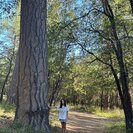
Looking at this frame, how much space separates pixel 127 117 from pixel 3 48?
1363 inches

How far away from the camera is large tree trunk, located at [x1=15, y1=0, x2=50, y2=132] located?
12.1 m

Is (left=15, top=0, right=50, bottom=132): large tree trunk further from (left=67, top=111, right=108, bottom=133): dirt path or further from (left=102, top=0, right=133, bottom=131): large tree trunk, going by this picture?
(left=67, top=111, right=108, bottom=133): dirt path

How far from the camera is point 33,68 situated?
12211 millimetres

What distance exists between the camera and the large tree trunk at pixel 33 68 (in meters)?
12.1

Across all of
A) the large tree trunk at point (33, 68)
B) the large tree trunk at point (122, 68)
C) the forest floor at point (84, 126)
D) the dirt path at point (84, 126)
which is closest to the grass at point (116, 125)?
the forest floor at point (84, 126)

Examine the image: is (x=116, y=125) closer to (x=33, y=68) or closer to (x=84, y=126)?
(x=84, y=126)

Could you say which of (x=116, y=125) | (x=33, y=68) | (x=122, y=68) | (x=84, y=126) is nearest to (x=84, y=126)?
(x=84, y=126)

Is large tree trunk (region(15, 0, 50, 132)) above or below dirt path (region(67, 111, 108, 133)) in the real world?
above

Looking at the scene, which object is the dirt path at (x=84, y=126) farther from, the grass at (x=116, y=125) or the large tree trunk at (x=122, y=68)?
the large tree trunk at (x=122, y=68)

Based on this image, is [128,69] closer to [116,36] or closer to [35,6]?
[116,36]

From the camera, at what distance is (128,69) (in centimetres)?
2039

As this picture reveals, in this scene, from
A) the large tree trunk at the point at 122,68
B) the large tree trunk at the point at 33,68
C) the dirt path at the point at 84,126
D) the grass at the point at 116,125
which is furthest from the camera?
the dirt path at the point at 84,126

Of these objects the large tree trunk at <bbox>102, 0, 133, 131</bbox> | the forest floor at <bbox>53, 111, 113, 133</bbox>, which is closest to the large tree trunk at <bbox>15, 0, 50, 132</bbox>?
the forest floor at <bbox>53, 111, 113, 133</bbox>

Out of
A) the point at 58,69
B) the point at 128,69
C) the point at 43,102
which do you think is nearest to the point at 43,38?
the point at 43,102
